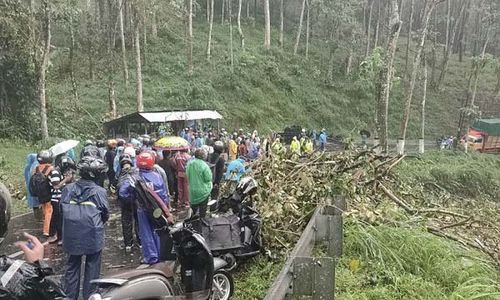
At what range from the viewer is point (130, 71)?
37344mm

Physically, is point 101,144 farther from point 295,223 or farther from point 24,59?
point 24,59

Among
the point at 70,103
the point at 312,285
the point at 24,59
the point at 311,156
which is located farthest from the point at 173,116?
the point at 312,285

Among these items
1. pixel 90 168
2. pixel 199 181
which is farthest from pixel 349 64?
pixel 90 168

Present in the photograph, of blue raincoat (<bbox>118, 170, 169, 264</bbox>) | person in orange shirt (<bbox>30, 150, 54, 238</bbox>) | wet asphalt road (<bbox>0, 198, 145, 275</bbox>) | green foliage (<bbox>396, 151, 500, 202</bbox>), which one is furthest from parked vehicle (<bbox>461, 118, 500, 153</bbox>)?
blue raincoat (<bbox>118, 170, 169, 264</bbox>)

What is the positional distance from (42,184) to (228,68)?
31.1 m

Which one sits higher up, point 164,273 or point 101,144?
point 164,273

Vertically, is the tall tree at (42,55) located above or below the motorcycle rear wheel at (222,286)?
above

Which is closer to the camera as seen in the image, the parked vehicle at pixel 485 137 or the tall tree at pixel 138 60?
the tall tree at pixel 138 60

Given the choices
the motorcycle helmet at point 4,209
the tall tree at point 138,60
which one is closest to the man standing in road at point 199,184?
the motorcycle helmet at point 4,209

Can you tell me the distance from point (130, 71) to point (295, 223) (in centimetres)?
3142

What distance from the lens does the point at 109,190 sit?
15.4 m

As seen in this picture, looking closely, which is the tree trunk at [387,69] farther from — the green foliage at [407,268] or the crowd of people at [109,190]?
the green foliage at [407,268]

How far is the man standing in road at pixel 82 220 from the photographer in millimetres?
5785

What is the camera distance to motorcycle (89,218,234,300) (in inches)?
170
